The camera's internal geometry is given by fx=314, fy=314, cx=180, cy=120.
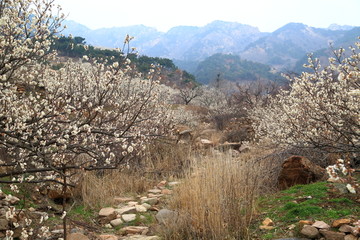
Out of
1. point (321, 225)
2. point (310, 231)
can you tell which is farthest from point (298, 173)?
point (310, 231)

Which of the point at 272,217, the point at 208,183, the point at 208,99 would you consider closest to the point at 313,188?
the point at 272,217

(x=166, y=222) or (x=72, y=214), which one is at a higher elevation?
(x=166, y=222)

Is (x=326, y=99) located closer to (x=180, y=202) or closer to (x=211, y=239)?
(x=180, y=202)

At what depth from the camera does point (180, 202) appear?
216 inches

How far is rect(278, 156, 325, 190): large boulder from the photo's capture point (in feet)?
21.9

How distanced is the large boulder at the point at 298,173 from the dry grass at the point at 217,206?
1.90 meters

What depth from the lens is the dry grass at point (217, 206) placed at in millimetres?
4152

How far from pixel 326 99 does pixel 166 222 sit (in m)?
4.72

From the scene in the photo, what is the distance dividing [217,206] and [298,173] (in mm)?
3105

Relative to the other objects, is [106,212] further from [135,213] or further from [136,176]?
[136,176]

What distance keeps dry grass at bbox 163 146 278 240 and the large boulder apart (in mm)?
1896

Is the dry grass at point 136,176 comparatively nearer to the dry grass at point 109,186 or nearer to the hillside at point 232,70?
the dry grass at point 109,186

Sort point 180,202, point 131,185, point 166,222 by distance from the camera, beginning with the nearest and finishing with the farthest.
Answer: point 166,222 < point 180,202 < point 131,185

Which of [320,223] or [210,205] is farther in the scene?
[210,205]
